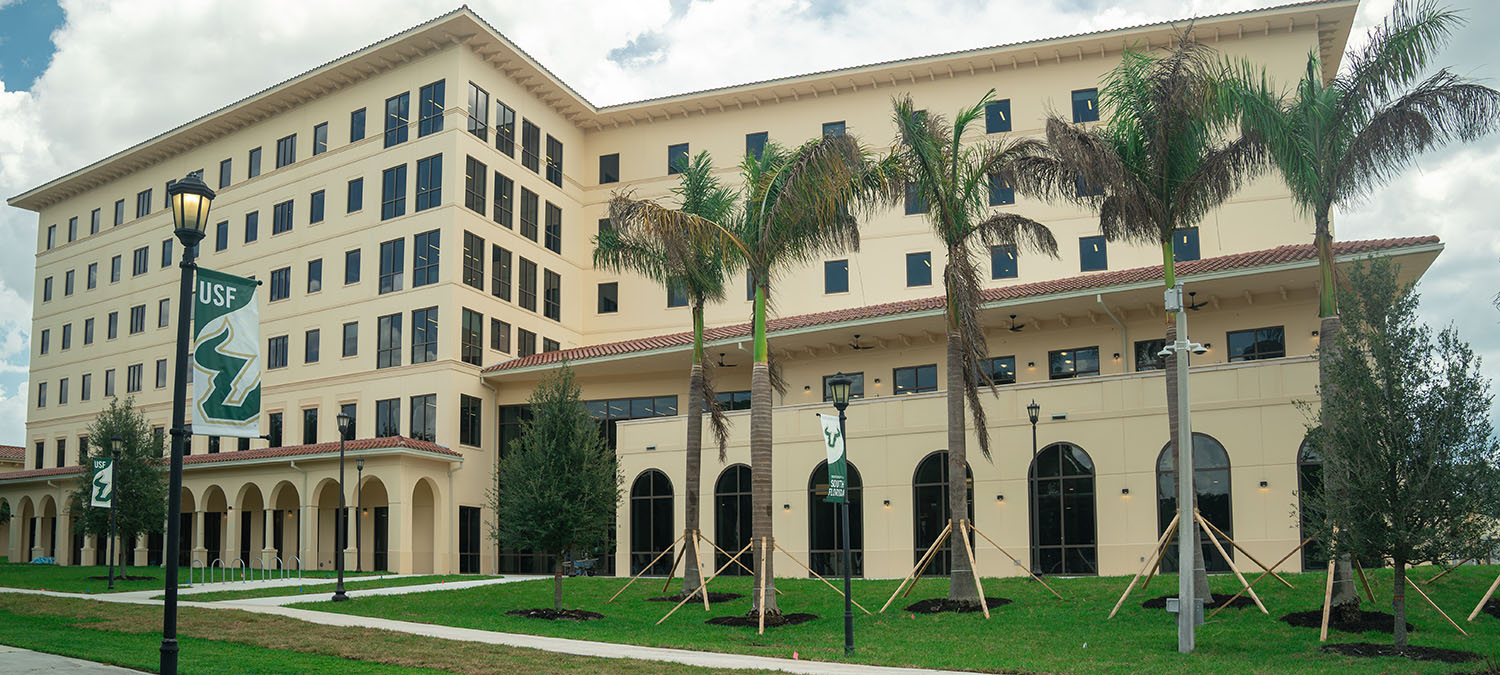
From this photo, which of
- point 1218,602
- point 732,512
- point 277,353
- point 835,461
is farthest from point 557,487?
point 277,353

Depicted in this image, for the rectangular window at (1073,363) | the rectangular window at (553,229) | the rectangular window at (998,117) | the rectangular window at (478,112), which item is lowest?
the rectangular window at (1073,363)

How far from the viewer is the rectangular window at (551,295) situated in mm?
48719

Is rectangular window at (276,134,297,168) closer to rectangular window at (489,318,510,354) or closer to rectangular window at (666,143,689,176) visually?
rectangular window at (489,318,510,354)

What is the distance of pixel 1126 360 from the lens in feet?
110

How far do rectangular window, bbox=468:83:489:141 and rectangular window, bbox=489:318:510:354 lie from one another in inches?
293

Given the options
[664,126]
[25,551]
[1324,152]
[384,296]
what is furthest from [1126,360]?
[25,551]

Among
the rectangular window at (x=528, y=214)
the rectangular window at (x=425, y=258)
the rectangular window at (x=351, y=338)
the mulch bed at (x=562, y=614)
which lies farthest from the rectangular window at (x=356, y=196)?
the mulch bed at (x=562, y=614)

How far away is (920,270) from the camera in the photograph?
142 ft

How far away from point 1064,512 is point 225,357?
23669mm

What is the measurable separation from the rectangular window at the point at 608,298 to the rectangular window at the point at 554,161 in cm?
496

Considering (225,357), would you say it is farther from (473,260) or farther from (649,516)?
(473,260)

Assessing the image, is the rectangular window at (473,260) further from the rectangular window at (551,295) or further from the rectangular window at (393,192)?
the rectangular window at (551,295)

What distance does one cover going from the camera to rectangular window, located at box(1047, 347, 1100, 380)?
3431 centimetres

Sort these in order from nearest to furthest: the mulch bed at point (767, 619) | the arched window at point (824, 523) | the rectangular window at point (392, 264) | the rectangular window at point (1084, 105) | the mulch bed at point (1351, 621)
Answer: the mulch bed at point (1351, 621) < the mulch bed at point (767, 619) < the arched window at point (824, 523) < the rectangular window at point (1084, 105) < the rectangular window at point (392, 264)
